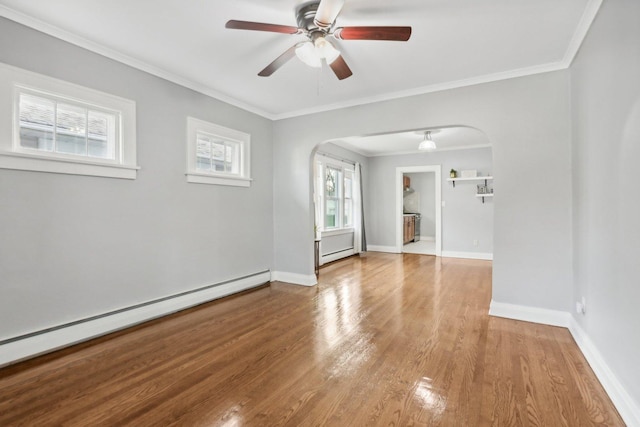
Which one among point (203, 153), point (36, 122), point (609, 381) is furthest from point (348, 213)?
point (36, 122)

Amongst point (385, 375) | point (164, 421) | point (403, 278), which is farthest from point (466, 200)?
point (164, 421)

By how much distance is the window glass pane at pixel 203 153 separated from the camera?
369 centimetres

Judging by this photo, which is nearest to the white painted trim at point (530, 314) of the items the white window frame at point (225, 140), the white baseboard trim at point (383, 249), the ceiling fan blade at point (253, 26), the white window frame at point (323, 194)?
the ceiling fan blade at point (253, 26)

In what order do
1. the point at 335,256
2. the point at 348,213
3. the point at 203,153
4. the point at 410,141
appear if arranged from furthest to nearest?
Answer: the point at 348,213, the point at 335,256, the point at 410,141, the point at 203,153

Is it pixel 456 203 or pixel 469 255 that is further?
pixel 456 203

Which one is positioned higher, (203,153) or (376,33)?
(376,33)

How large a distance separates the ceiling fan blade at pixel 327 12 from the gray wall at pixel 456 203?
19.0 feet

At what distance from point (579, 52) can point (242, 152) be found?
3.74 m

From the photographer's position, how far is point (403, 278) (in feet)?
16.1

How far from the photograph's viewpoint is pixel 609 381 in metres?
1.84

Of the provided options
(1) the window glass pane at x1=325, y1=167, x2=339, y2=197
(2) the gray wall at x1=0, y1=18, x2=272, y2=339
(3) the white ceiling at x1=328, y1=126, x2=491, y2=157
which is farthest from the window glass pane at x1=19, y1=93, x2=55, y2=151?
(1) the window glass pane at x1=325, y1=167, x2=339, y2=197

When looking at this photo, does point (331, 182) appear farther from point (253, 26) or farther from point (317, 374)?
point (317, 374)

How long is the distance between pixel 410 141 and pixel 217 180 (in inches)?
164

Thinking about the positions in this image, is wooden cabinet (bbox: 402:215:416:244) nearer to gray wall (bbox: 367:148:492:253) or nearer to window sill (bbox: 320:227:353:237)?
gray wall (bbox: 367:148:492:253)
